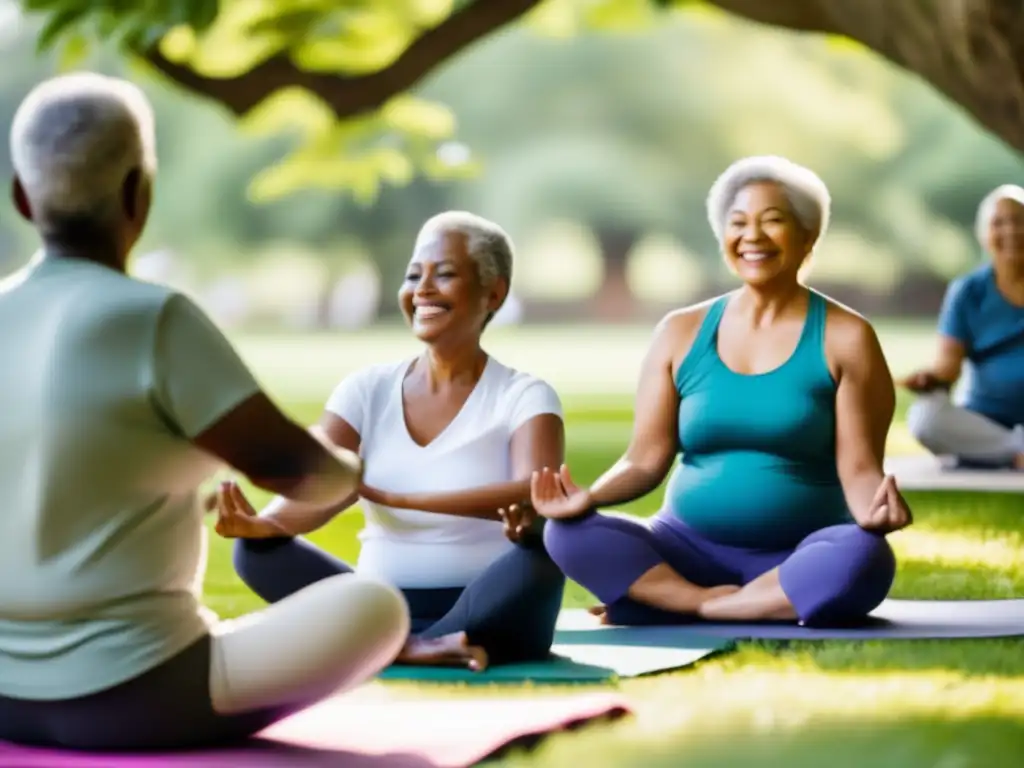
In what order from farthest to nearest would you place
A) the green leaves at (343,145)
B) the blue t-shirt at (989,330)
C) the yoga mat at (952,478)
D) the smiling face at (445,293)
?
the green leaves at (343,145) < the blue t-shirt at (989,330) < the yoga mat at (952,478) < the smiling face at (445,293)

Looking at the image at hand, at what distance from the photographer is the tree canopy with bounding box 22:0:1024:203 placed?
23.7 feet

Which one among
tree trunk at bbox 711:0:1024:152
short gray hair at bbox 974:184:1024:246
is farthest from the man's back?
short gray hair at bbox 974:184:1024:246

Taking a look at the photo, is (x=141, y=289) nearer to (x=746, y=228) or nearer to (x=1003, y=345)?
(x=746, y=228)

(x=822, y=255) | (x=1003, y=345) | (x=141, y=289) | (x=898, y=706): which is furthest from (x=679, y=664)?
(x=822, y=255)

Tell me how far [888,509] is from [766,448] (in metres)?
0.45

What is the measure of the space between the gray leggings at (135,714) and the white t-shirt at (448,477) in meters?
1.15

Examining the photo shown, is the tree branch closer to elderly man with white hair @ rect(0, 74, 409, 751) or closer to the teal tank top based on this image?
the teal tank top

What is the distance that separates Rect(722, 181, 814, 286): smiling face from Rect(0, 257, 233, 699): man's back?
83.2 inches

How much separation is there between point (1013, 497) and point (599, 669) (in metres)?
4.16

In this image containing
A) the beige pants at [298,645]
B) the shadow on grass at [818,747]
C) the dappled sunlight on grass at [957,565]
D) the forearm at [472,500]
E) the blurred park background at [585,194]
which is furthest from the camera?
the blurred park background at [585,194]

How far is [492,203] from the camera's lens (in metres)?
35.5

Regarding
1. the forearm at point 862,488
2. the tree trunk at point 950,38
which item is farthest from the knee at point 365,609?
the tree trunk at point 950,38

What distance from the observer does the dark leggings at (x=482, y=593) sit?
13.6ft

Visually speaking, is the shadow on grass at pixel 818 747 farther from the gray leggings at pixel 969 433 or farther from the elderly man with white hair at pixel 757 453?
the gray leggings at pixel 969 433
